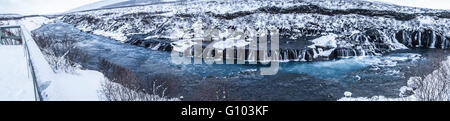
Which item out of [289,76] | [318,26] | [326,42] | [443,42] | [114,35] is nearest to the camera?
[289,76]

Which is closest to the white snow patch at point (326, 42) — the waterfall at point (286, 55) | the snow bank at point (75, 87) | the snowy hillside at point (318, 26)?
the snowy hillside at point (318, 26)

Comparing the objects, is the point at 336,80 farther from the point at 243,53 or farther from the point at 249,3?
the point at 249,3


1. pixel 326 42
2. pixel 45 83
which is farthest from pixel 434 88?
pixel 326 42

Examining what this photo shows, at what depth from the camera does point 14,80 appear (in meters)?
6.61

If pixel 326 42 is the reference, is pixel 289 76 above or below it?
below

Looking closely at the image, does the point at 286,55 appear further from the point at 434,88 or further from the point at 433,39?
the point at 433,39

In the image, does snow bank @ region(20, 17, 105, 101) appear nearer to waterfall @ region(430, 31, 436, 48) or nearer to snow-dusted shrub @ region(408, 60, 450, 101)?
snow-dusted shrub @ region(408, 60, 450, 101)

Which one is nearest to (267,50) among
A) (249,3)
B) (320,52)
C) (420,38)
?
(320,52)

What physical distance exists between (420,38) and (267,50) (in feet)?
36.2

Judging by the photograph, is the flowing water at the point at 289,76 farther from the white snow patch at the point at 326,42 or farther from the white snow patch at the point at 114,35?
the white snow patch at the point at 114,35

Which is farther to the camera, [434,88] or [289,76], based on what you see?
[289,76]

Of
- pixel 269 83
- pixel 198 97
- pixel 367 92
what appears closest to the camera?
pixel 198 97
